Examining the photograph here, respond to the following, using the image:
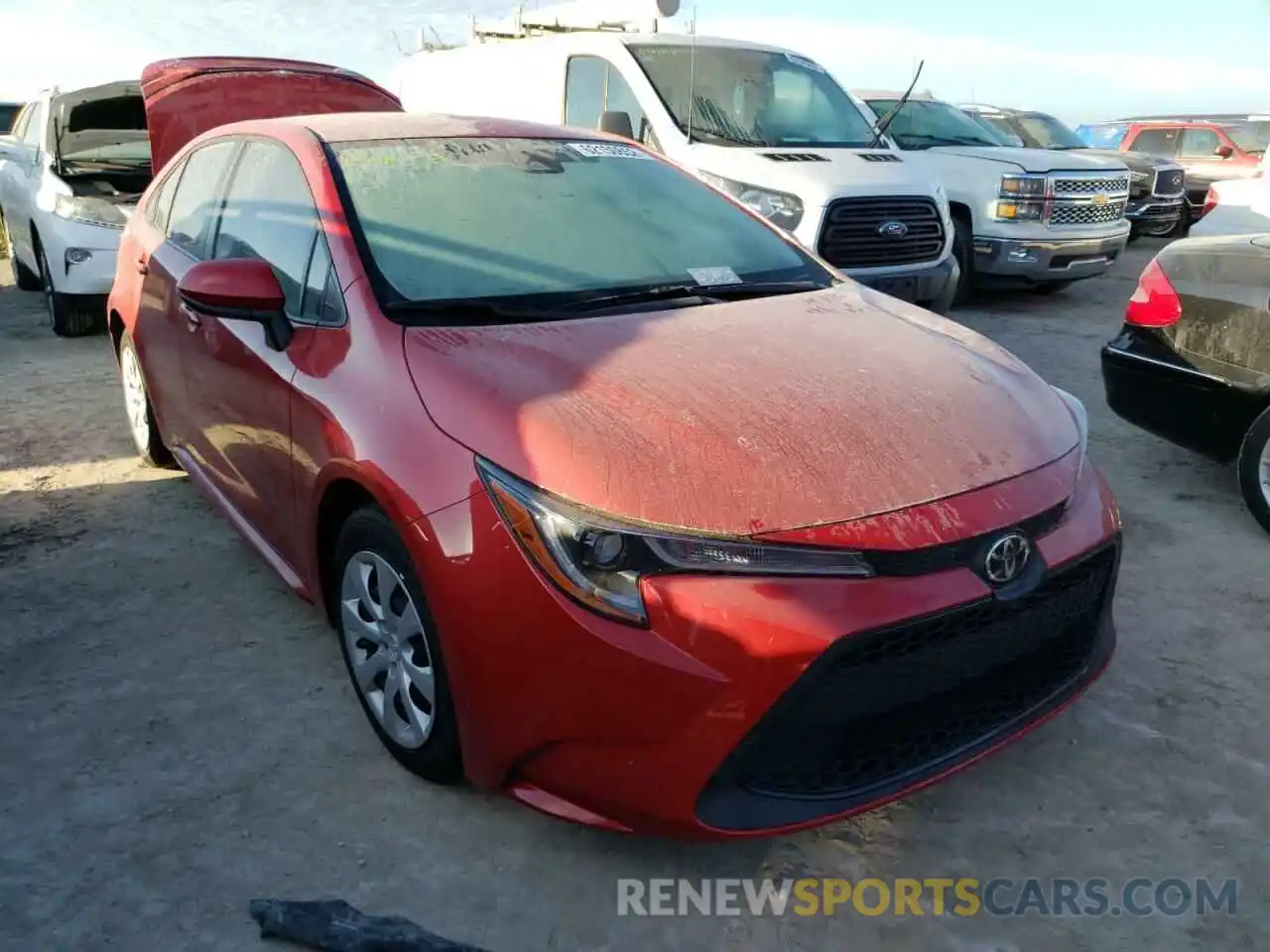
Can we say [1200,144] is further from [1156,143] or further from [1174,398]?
[1174,398]

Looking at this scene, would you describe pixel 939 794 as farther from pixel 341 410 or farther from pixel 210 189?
pixel 210 189

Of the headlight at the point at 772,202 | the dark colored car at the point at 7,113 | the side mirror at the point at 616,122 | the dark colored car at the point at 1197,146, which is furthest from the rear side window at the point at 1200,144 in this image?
the dark colored car at the point at 7,113

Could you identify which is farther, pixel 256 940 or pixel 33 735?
pixel 33 735

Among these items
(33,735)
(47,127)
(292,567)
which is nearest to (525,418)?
(292,567)

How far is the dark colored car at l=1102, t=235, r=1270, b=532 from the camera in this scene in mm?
4105

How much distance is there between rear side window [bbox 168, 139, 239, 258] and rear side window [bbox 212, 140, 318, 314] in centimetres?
14

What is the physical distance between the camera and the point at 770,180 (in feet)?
21.6

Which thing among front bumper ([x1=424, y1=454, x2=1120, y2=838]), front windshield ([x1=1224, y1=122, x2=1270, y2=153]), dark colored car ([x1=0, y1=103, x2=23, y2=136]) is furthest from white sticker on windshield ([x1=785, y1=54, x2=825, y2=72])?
dark colored car ([x1=0, y1=103, x2=23, y2=136])

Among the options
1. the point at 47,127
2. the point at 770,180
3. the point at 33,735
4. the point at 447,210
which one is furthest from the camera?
the point at 47,127

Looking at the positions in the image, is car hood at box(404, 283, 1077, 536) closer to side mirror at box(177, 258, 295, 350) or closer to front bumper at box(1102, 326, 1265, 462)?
side mirror at box(177, 258, 295, 350)

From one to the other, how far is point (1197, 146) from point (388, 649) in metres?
15.5

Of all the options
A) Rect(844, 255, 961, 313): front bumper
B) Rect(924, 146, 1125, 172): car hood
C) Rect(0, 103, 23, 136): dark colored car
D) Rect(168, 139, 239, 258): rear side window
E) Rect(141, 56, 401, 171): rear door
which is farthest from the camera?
Rect(0, 103, 23, 136): dark colored car

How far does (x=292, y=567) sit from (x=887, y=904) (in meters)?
1.87

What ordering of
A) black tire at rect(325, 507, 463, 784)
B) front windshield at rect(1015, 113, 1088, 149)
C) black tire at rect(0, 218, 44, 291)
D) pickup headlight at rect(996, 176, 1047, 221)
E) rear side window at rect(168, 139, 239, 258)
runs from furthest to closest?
front windshield at rect(1015, 113, 1088, 149) < black tire at rect(0, 218, 44, 291) < pickup headlight at rect(996, 176, 1047, 221) < rear side window at rect(168, 139, 239, 258) < black tire at rect(325, 507, 463, 784)
